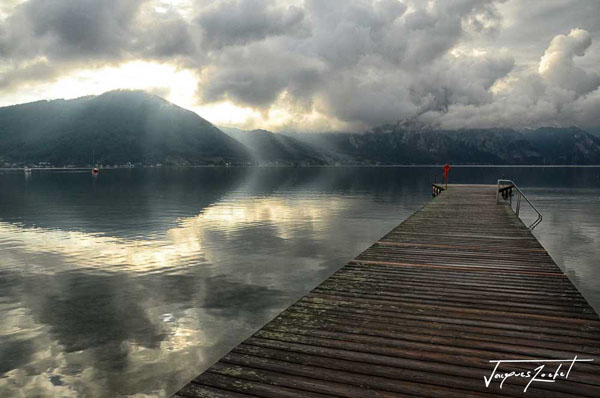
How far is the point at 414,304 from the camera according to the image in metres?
9.23

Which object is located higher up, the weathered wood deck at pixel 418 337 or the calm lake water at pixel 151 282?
the weathered wood deck at pixel 418 337

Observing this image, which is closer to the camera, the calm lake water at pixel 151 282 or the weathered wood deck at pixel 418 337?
the weathered wood deck at pixel 418 337

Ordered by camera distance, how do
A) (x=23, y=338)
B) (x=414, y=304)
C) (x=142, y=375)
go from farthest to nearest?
(x=23, y=338)
(x=142, y=375)
(x=414, y=304)

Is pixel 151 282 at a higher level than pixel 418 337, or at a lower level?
lower

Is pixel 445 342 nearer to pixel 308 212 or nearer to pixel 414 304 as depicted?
pixel 414 304

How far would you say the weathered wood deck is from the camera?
18.6 ft

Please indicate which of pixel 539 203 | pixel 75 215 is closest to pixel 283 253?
pixel 75 215

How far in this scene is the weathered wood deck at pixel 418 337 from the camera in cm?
566

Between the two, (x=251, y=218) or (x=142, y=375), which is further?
(x=251, y=218)

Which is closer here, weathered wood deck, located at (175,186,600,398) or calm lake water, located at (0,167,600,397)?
weathered wood deck, located at (175,186,600,398)

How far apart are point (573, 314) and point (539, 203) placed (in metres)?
53.2

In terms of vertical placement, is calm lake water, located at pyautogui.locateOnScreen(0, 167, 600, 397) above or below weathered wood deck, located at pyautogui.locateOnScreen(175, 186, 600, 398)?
below

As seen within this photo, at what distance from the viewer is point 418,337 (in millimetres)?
7289

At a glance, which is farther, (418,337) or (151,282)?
(151,282)
